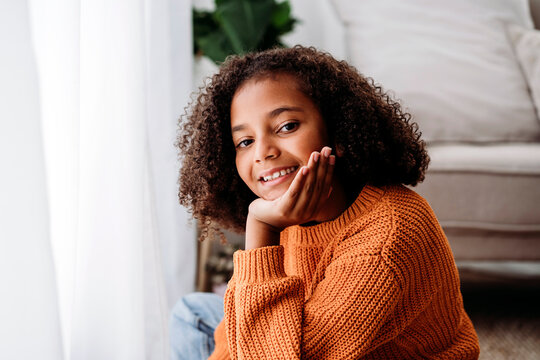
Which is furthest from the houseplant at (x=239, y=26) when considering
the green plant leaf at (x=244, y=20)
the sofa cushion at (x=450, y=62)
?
the sofa cushion at (x=450, y=62)

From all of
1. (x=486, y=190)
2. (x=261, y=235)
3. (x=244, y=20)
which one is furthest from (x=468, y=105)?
(x=261, y=235)

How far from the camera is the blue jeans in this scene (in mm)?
997

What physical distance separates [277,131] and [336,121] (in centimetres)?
12

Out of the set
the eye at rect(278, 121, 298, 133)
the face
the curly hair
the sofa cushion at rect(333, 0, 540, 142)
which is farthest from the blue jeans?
the sofa cushion at rect(333, 0, 540, 142)

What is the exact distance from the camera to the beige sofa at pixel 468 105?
4.09 feet

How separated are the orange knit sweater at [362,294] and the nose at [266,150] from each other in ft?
0.50

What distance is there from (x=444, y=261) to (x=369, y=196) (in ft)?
0.53

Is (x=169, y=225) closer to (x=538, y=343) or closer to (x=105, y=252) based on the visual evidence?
(x=105, y=252)

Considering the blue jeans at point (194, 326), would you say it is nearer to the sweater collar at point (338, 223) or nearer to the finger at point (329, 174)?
the sweater collar at point (338, 223)

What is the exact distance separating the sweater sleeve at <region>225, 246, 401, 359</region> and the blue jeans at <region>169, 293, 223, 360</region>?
33cm

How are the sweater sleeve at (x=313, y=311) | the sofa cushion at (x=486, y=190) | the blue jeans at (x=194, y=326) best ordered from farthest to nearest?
the sofa cushion at (x=486, y=190) → the blue jeans at (x=194, y=326) → the sweater sleeve at (x=313, y=311)

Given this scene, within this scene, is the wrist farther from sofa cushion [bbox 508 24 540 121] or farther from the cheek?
sofa cushion [bbox 508 24 540 121]

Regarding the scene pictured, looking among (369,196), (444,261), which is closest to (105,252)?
(369,196)

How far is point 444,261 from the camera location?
28.5 inches
